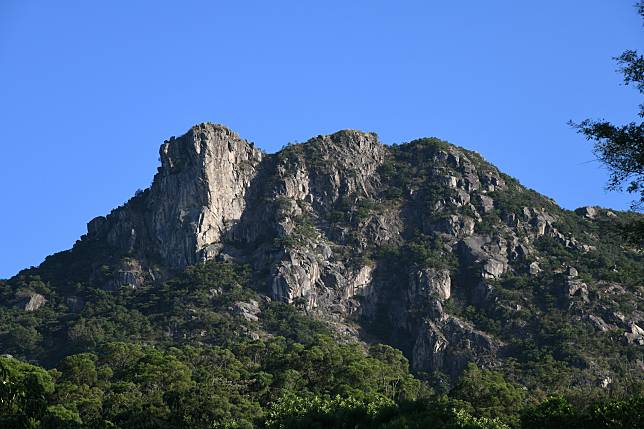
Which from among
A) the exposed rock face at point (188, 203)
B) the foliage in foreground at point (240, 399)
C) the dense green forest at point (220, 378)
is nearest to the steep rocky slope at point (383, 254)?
the exposed rock face at point (188, 203)

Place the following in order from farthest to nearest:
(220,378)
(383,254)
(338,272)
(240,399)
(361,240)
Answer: (361,240)
(383,254)
(338,272)
(220,378)
(240,399)

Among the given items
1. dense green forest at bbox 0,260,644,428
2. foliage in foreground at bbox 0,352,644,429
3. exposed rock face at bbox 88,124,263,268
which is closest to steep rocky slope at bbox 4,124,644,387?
exposed rock face at bbox 88,124,263,268

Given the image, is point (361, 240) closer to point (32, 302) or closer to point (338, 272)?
point (338, 272)

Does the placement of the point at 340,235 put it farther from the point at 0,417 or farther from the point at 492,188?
the point at 0,417

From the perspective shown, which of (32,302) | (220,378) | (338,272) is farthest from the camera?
(338,272)

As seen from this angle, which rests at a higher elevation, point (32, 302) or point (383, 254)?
point (383, 254)

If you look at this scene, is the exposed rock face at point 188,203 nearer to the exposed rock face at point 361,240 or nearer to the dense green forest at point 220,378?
the exposed rock face at point 361,240

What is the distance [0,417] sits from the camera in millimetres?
65562

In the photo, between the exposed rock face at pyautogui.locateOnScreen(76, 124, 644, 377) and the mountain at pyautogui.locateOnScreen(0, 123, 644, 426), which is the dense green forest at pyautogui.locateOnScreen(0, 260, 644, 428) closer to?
the mountain at pyautogui.locateOnScreen(0, 123, 644, 426)

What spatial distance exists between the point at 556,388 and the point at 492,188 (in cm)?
7797

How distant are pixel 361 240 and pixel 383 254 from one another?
179 inches

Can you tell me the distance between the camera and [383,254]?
595ft

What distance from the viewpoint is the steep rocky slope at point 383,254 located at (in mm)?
159250

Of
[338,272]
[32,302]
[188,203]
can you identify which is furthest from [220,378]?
[188,203]
